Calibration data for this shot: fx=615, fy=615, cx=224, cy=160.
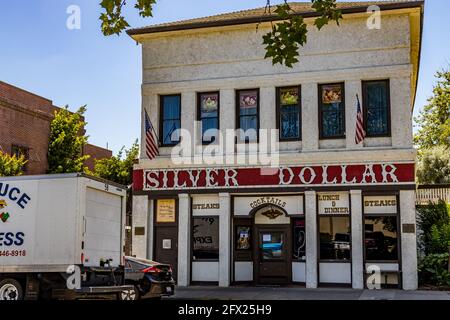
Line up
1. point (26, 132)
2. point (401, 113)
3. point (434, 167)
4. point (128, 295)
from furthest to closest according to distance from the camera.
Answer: point (434, 167) < point (26, 132) < point (401, 113) < point (128, 295)

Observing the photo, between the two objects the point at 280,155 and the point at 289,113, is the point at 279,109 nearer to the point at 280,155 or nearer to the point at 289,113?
the point at 289,113

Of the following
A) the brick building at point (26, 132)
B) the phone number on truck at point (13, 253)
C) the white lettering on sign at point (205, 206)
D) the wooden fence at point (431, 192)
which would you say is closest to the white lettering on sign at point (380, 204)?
the white lettering on sign at point (205, 206)

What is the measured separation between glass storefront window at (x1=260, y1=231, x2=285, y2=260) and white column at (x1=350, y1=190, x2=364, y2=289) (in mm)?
2538

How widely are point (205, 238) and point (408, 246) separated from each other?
23.2ft

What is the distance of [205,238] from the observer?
22281 mm

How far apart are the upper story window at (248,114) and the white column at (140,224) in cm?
441

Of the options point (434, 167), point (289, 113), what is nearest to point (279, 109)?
point (289, 113)

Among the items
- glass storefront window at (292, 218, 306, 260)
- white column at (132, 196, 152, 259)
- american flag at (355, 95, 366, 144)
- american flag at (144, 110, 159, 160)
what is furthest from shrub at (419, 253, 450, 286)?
american flag at (144, 110, 159, 160)

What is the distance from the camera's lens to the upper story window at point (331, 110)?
21453 millimetres

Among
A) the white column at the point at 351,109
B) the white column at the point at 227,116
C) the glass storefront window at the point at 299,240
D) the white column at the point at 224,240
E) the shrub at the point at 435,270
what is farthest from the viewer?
the white column at the point at 227,116

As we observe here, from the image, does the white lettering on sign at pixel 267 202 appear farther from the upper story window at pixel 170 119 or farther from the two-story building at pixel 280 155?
the upper story window at pixel 170 119

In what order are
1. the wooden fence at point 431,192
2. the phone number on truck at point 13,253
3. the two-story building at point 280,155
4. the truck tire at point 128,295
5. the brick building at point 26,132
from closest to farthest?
1. the phone number on truck at point 13,253
2. the truck tire at point 128,295
3. the two-story building at point 280,155
4. the wooden fence at point 431,192
5. the brick building at point 26,132

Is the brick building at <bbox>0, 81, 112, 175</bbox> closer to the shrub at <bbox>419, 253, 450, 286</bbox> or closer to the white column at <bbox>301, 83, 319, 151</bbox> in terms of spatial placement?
the white column at <bbox>301, 83, 319, 151</bbox>
